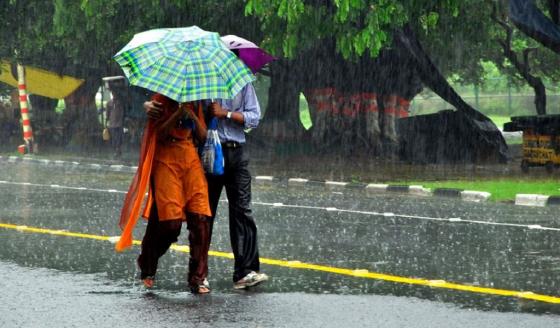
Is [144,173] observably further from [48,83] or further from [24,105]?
[48,83]

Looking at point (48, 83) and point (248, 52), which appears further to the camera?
point (48, 83)

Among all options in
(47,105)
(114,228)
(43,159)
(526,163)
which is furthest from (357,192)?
(47,105)

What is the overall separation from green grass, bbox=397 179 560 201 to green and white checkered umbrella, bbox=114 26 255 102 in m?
10.6

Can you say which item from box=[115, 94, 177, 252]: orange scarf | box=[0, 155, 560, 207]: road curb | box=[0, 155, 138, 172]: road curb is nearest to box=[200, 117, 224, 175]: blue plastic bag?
box=[115, 94, 177, 252]: orange scarf

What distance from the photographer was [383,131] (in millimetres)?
34125

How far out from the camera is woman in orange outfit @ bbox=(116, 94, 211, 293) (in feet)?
30.6

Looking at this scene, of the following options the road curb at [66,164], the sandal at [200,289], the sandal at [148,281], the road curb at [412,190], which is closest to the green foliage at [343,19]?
the road curb at [412,190]

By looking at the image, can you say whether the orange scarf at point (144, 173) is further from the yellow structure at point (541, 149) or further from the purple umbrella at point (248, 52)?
the yellow structure at point (541, 149)

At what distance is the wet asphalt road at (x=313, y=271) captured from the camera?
830 centimetres

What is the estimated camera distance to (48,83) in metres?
41.7

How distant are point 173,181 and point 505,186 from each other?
12.8m

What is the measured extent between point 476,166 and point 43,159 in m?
12.2

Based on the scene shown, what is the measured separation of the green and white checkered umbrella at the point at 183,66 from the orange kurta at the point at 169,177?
470 millimetres

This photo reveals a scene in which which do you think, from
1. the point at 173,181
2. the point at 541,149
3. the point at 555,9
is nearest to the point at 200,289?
the point at 173,181
